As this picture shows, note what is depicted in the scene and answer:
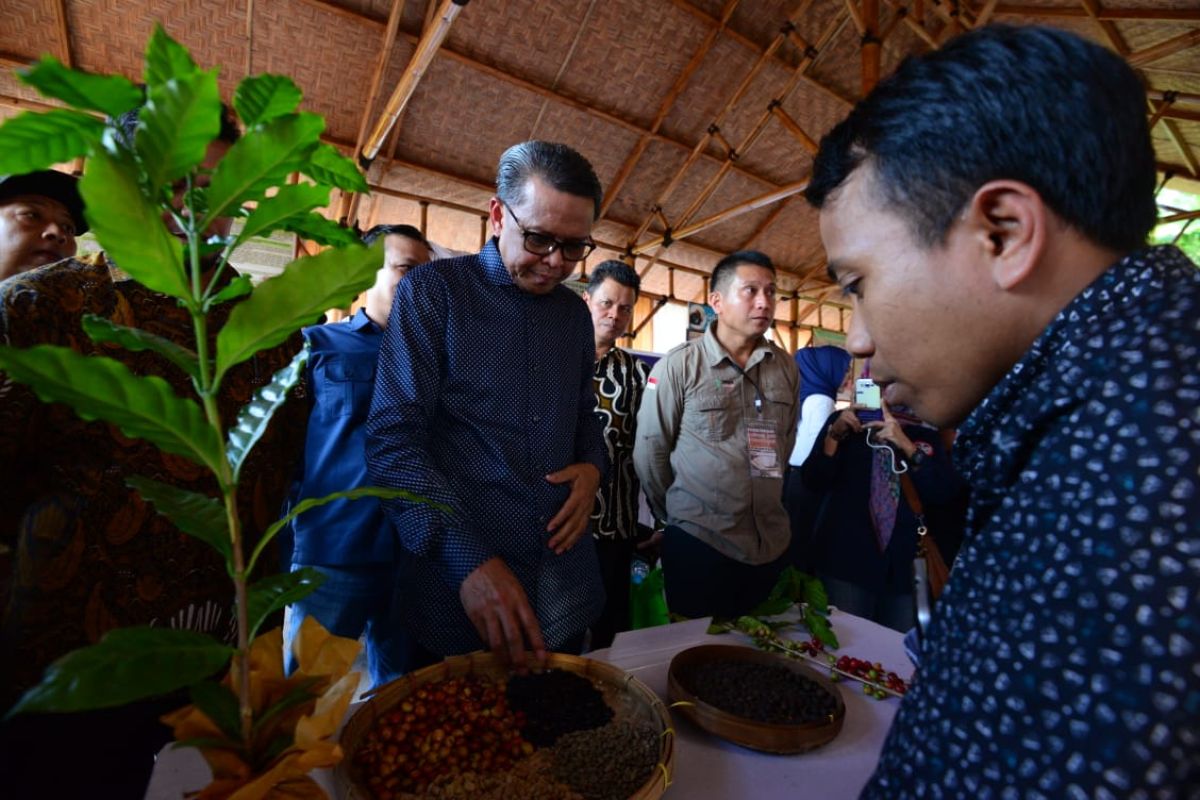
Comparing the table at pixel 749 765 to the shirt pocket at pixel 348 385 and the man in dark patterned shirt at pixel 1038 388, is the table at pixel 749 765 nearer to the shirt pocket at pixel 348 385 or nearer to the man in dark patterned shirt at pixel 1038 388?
the man in dark patterned shirt at pixel 1038 388

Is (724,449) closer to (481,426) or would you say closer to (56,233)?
(481,426)

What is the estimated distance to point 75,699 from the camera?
39cm

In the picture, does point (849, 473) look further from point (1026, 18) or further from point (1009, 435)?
point (1026, 18)

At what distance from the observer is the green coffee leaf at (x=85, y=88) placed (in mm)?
401

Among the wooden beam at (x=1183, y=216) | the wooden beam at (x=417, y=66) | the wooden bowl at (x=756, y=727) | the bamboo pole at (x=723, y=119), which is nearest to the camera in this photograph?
the wooden bowl at (x=756, y=727)

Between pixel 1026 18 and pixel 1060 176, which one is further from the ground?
pixel 1026 18

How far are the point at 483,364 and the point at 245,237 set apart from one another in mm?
801

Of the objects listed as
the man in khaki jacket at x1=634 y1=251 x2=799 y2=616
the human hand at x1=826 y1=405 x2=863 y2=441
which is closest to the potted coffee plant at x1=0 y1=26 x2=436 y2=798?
the man in khaki jacket at x1=634 y1=251 x2=799 y2=616

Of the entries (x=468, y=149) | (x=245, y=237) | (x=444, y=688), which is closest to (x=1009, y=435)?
(x=245, y=237)

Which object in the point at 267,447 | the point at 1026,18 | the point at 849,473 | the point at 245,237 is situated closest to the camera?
the point at 245,237

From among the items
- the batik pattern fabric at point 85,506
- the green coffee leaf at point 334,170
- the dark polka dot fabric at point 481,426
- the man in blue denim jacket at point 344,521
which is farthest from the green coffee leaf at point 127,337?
the man in blue denim jacket at point 344,521

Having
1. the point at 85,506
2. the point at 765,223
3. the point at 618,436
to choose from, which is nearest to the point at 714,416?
the point at 618,436

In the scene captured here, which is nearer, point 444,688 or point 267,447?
point 444,688

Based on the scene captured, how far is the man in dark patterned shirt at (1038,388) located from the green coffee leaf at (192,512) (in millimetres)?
665
